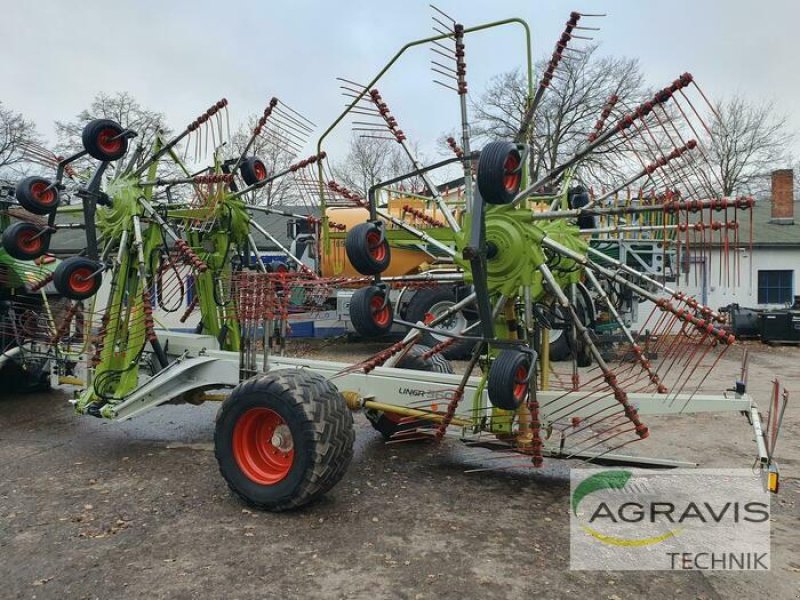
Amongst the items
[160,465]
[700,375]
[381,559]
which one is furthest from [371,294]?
[700,375]

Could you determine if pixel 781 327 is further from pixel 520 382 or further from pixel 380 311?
pixel 380 311

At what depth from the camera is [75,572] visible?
3.78 meters

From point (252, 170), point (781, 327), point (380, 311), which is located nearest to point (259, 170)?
point (252, 170)

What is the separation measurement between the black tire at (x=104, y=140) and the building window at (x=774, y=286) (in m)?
21.1

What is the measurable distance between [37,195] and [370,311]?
3804 millimetres

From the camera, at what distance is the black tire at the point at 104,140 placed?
600 centimetres

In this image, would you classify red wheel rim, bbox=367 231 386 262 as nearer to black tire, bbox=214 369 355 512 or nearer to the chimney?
black tire, bbox=214 369 355 512

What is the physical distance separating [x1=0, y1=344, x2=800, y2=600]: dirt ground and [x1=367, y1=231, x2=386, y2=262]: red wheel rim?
5.85 ft

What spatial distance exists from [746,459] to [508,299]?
331 centimetres

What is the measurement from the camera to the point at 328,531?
4.35 meters

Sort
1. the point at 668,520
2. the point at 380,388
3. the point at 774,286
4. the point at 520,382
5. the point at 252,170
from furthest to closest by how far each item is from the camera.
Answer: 1. the point at 774,286
2. the point at 252,170
3. the point at 380,388
4. the point at 668,520
5. the point at 520,382

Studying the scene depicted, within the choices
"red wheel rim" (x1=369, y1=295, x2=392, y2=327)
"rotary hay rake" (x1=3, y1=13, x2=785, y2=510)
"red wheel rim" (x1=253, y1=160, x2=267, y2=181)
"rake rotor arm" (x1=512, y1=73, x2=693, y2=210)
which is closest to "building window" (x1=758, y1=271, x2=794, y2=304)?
"rotary hay rake" (x1=3, y1=13, x2=785, y2=510)

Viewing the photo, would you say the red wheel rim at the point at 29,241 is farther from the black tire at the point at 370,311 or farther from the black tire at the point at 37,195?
the black tire at the point at 370,311

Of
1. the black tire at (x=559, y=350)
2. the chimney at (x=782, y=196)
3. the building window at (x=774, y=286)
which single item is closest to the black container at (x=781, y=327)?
the building window at (x=774, y=286)
